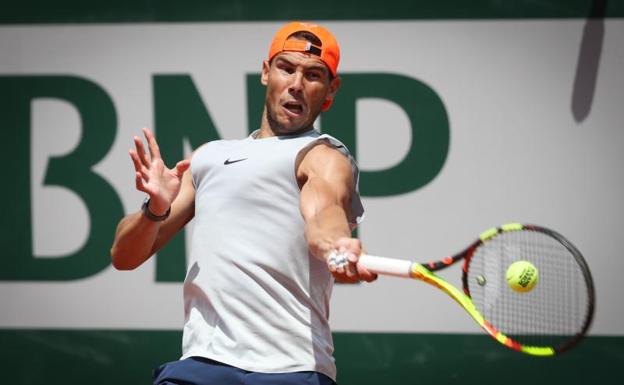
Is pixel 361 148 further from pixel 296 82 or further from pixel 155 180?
pixel 155 180

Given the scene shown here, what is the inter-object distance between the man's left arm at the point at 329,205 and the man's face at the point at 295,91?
18 centimetres

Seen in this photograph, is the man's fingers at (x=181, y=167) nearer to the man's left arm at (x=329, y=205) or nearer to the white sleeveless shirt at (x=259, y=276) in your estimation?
the white sleeveless shirt at (x=259, y=276)

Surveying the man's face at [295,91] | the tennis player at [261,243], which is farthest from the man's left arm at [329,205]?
the man's face at [295,91]

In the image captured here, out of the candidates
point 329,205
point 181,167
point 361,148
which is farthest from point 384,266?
point 361,148

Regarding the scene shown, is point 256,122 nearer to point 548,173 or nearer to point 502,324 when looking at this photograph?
point 548,173

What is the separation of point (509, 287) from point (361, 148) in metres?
1.91

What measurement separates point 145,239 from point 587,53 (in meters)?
2.35

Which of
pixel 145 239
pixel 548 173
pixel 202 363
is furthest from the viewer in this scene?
pixel 548 173

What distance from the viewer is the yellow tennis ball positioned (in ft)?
8.83

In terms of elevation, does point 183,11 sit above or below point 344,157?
above

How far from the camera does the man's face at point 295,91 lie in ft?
10.1

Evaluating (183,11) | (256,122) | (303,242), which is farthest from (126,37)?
(303,242)

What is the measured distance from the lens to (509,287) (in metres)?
2.83

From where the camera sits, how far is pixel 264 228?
288 cm
